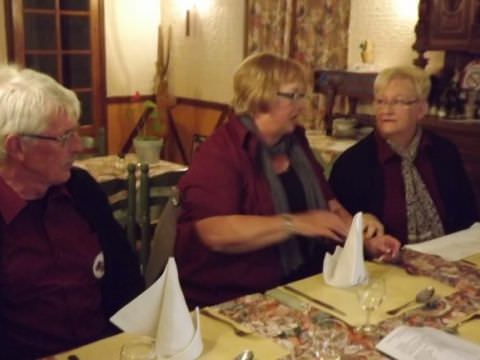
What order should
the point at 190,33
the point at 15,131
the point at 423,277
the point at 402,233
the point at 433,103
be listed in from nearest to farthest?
1. the point at 15,131
2. the point at 423,277
3. the point at 402,233
4. the point at 433,103
5. the point at 190,33

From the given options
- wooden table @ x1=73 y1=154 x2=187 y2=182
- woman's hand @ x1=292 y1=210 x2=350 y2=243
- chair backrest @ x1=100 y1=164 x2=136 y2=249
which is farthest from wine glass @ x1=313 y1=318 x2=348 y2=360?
wooden table @ x1=73 y1=154 x2=187 y2=182

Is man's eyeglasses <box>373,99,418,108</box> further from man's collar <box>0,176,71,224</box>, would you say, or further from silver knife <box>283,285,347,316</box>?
man's collar <box>0,176,71,224</box>

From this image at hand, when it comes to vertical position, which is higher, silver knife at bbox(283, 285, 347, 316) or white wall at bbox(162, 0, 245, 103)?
white wall at bbox(162, 0, 245, 103)

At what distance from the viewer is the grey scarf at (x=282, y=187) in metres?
2.02

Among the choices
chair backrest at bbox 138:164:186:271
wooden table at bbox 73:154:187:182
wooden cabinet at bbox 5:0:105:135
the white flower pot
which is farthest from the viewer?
wooden cabinet at bbox 5:0:105:135

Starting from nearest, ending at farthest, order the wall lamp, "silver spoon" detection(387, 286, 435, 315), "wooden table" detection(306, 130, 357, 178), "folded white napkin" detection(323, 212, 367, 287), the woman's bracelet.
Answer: "silver spoon" detection(387, 286, 435, 315) → "folded white napkin" detection(323, 212, 367, 287) → the woman's bracelet → "wooden table" detection(306, 130, 357, 178) → the wall lamp

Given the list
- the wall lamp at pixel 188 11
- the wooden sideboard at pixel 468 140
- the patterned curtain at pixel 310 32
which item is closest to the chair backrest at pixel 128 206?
the wooden sideboard at pixel 468 140

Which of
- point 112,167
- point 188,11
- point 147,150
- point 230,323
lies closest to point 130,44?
point 188,11

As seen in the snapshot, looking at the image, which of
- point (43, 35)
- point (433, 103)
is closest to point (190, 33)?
point (43, 35)

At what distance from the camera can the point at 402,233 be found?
7.79 ft

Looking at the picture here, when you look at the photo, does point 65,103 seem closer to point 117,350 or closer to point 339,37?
point 117,350

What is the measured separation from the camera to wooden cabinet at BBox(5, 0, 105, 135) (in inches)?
209

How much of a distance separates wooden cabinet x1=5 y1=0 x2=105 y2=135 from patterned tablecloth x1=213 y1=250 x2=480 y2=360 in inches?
173

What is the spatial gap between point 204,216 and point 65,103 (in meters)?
0.58
